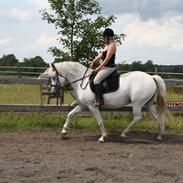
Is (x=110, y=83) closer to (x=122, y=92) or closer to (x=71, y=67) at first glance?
(x=122, y=92)

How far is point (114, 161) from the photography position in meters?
8.04

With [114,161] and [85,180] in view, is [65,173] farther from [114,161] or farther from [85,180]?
[114,161]

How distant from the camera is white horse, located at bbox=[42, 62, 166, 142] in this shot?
1049cm

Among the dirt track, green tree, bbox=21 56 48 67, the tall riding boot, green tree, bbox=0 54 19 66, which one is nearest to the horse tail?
the dirt track

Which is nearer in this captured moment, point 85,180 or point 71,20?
point 85,180

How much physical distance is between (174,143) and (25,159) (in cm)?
358

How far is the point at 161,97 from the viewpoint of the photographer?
10.7 metres

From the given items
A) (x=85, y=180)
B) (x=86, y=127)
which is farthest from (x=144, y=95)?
(x=85, y=180)

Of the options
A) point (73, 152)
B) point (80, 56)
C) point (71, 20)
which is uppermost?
point (71, 20)

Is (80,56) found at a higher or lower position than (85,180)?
higher

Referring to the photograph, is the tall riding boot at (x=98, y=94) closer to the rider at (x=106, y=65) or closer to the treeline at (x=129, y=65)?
the rider at (x=106, y=65)

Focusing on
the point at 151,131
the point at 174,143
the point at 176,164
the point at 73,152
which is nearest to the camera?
the point at 176,164

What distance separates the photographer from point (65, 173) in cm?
696

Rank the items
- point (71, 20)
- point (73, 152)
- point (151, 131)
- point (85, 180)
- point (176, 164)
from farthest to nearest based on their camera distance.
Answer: point (71, 20), point (151, 131), point (73, 152), point (176, 164), point (85, 180)
